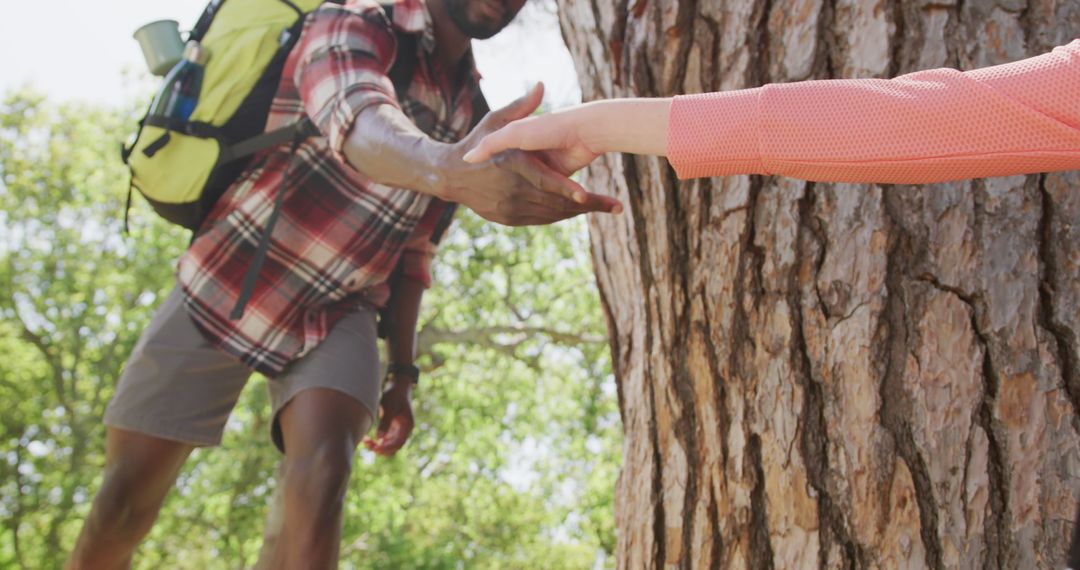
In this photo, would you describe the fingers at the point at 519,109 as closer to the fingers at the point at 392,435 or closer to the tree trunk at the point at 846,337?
the tree trunk at the point at 846,337

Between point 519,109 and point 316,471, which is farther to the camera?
point 316,471

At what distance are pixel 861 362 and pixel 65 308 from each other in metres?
15.1

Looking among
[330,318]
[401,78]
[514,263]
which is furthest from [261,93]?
[514,263]

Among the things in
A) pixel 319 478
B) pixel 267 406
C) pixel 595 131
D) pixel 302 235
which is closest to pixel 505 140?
pixel 595 131

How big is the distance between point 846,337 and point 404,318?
1711mm

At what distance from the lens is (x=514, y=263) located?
40.0ft

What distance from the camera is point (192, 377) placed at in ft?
9.19

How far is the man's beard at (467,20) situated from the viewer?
109 inches

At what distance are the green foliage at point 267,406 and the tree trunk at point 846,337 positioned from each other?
9.06 metres

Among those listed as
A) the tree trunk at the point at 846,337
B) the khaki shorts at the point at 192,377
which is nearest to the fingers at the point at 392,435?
the khaki shorts at the point at 192,377

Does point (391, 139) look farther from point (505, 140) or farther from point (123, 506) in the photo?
point (123, 506)

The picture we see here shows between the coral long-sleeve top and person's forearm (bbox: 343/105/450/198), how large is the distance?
29.1 inches

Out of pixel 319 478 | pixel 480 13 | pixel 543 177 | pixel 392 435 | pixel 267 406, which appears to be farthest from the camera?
pixel 267 406

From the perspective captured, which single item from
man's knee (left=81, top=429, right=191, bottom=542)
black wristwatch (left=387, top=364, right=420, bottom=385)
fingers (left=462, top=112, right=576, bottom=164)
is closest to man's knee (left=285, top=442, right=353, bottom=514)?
man's knee (left=81, top=429, right=191, bottom=542)
